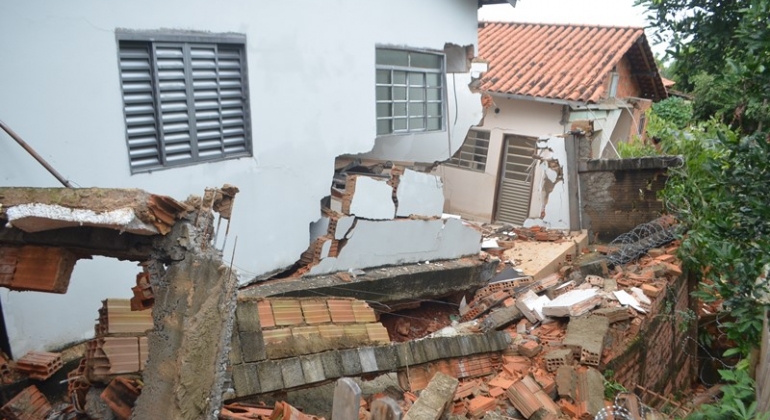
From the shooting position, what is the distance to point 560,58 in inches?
612

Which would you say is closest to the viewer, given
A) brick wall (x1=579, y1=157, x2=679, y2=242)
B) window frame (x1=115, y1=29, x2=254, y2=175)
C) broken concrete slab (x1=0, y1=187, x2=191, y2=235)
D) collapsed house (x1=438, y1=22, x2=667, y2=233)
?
broken concrete slab (x1=0, y1=187, x2=191, y2=235)

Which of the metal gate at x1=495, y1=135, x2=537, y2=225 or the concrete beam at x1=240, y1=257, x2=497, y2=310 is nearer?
the concrete beam at x1=240, y1=257, x2=497, y2=310

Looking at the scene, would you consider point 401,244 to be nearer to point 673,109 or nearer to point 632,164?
point 632,164

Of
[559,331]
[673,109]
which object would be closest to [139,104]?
[559,331]

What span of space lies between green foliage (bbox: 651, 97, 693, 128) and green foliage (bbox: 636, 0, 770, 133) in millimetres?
14420

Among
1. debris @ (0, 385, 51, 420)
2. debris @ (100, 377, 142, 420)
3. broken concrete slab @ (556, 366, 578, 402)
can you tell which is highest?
debris @ (100, 377, 142, 420)

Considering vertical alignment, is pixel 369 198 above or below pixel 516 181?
above

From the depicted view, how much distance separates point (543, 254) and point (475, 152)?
16.7 feet

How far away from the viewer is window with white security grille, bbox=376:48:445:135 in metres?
8.74

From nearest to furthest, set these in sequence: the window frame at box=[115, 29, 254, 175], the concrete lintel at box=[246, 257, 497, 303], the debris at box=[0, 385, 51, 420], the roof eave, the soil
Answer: the debris at box=[0, 385, 51, 420] → the window frame at box=[115, 29, 254, 175] → the concrete lintel at box=[246, 257, 497, 303] → the soil → the roof eave

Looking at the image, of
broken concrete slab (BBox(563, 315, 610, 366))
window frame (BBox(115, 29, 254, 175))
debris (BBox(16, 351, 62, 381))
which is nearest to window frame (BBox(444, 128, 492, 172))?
broken concrete slab (BBox(563, 315, 610, 366))

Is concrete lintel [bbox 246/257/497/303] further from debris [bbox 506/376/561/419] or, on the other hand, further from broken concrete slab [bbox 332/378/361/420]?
broken concrete slab [bbox 332/378/361/420]

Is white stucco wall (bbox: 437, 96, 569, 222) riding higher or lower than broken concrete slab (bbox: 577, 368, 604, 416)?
higher

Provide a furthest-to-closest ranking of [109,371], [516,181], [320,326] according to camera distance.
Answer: [516,181] → [320,326] → [109,371]
